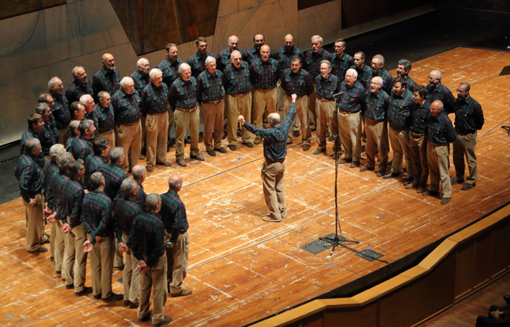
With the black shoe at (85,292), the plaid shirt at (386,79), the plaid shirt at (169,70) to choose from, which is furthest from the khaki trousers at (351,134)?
the black shoe at (85,292)

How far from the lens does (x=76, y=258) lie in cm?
725

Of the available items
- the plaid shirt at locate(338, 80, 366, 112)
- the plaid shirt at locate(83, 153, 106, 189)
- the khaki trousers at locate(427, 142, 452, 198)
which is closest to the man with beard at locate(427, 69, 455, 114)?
the khaki trousers at locate(427, 142, 452, 198)

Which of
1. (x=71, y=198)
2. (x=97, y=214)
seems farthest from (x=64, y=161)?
(x=97, y=214)

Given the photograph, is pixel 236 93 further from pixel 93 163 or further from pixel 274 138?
pixel 93 163

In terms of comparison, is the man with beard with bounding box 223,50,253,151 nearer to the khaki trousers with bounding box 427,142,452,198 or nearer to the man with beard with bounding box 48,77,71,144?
the man with beard with bounding box 48,77,71,144

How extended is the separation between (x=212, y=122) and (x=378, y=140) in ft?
8.57

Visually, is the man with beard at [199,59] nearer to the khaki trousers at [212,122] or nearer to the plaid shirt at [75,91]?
the khaki trousers at [212,122]

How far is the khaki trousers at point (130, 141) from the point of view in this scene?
9.83m

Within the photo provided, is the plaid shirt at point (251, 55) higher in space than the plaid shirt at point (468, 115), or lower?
higher

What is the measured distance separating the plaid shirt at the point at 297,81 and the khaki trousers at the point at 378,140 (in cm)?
123

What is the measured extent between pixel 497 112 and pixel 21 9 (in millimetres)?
8036

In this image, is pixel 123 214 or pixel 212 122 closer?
pixel 123 214

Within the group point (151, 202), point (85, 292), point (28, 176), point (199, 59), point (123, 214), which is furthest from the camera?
point (199, 59)

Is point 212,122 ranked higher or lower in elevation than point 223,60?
lower
